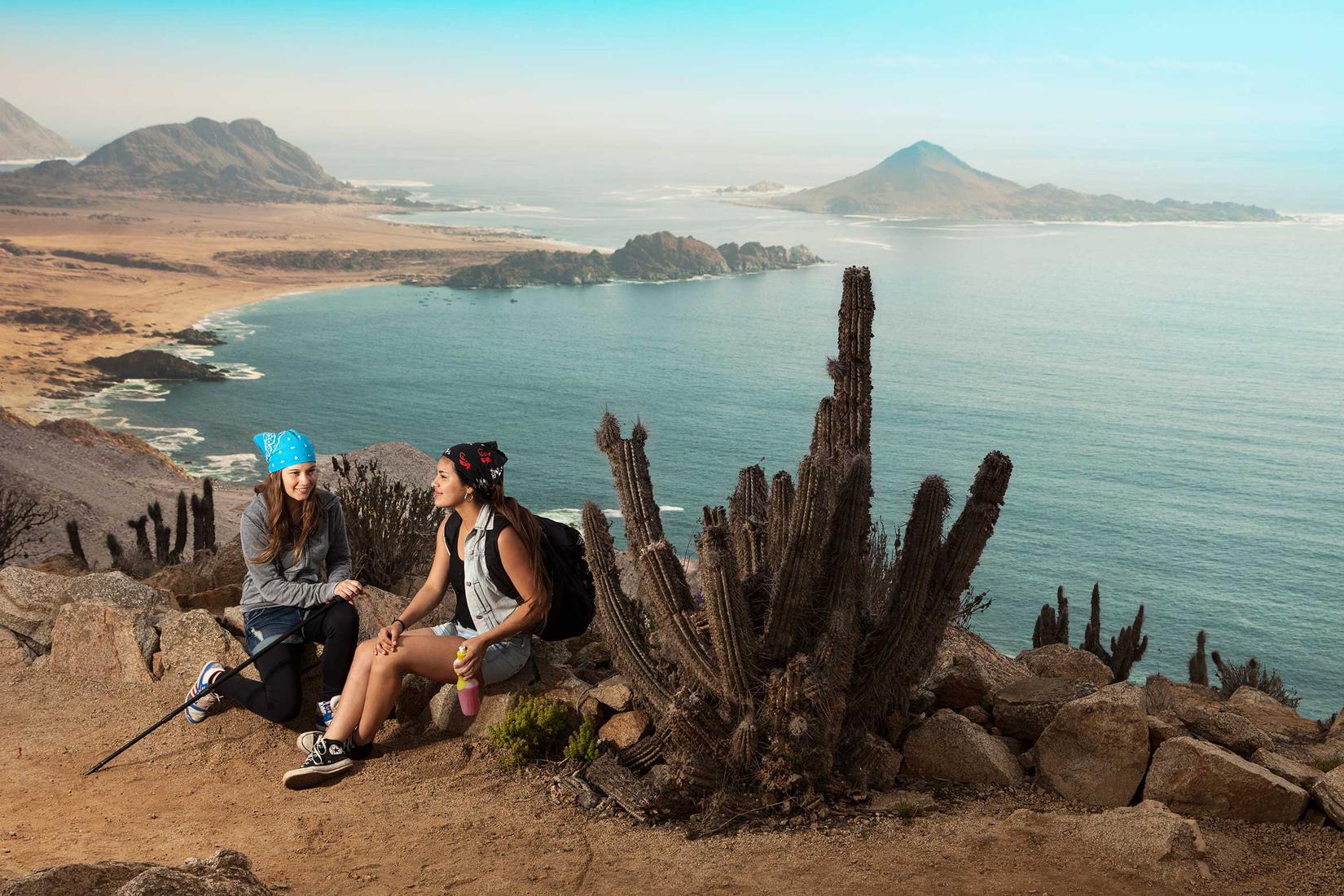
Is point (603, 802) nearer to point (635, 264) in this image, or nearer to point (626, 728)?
point (626, 728)

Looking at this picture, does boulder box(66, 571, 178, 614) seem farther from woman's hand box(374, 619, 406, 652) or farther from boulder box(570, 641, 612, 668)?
boulder box(570, 641, 612, 668)

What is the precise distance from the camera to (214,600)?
323 inches

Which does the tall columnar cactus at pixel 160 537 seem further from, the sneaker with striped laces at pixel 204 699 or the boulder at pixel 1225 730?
the boulder at pixel 1225 730

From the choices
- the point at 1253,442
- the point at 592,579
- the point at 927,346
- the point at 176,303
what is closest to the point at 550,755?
the point at 592,579

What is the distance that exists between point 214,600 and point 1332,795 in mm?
7540

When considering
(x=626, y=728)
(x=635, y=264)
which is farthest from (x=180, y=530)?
(x=635, y=264)

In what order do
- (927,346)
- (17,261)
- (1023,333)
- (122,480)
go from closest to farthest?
(122,480)
(927,346)
(1023,333)
(17,261)

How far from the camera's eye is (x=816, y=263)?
156500mm

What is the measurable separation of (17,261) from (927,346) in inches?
3751

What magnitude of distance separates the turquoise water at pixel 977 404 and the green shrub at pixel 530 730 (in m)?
29.8

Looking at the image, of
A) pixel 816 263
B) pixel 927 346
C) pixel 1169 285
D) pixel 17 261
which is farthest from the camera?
pixel 816 263

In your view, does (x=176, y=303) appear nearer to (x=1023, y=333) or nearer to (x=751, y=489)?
(x=1023, y=333)

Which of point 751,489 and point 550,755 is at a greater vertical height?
point 751,489

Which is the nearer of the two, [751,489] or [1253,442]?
[751,489]
